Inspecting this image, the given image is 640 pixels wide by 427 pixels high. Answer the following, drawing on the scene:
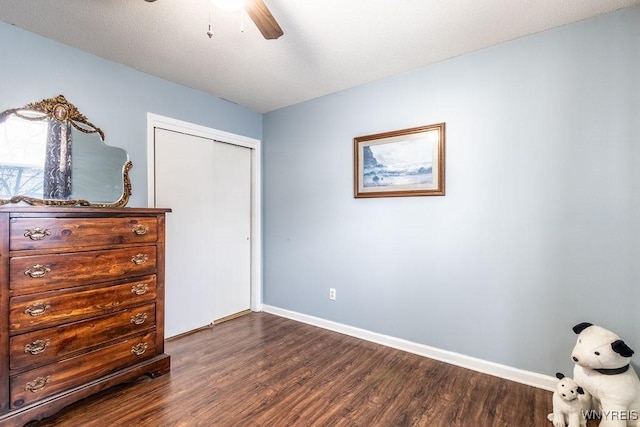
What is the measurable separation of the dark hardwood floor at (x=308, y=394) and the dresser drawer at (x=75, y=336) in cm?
37

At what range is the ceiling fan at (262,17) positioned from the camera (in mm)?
1381

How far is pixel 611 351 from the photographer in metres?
1.53

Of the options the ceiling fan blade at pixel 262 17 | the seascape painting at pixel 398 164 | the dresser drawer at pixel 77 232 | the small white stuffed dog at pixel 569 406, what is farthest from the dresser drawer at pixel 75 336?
the small white stuffed dog at pixel 569 406

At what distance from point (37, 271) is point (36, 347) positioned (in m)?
0.42

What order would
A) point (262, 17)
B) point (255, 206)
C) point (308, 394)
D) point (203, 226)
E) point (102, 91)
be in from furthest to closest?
1. point (255, 206)
2. point (203, 226)
3. point (102, 91)
4. point (308, 394)
5. point (262, 17)

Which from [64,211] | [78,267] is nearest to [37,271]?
[78,267]

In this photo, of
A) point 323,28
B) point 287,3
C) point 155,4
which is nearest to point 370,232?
point 323,28

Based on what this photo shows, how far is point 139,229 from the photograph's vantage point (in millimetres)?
2070

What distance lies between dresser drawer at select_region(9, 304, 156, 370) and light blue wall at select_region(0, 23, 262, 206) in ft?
3.32

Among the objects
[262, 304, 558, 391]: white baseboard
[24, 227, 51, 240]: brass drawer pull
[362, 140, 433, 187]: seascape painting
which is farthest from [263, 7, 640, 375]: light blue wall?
[24, 227, 51, 240]: brass drawer pull

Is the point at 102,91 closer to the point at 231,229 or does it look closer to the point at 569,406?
the point at 231,229

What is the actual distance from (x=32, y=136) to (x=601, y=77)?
3750 millimetres

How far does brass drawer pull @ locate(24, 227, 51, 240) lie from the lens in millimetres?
1614

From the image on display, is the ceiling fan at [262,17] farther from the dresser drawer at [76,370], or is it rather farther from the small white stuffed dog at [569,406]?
the small white stuffed dog at [569,406]
